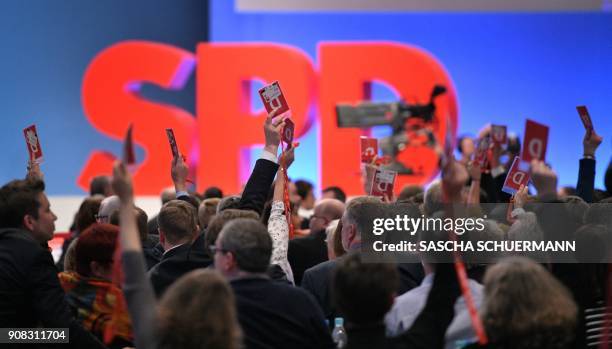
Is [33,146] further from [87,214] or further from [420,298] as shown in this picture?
[420,298]

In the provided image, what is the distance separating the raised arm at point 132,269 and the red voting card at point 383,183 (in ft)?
8.57

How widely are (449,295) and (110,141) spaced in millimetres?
8899

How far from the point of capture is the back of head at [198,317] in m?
2.55

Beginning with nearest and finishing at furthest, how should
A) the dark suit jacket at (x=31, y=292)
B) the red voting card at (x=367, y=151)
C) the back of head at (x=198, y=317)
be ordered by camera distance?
the back of head at (x=198, y=317) → the dark suit jacket at (x=31, y=292) → the red voting card at (x=367, y=151)

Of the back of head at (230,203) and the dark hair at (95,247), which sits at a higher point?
the back of head at (230,203)

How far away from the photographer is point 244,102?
1070 cm

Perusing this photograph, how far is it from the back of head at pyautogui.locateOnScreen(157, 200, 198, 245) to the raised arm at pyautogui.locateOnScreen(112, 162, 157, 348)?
4.87 feet

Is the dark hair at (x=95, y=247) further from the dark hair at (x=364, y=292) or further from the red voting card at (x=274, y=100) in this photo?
the dark hair at (x=364, y=292)

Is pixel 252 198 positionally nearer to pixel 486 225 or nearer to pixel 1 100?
pixel 486 225

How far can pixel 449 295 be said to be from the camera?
9.78 feet

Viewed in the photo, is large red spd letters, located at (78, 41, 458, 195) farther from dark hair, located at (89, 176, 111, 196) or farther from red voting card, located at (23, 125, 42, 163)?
red voting card, located at (23, 125, 42, 163)

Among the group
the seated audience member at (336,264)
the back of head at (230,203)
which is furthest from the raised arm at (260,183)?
the seated audience member at (336,264)

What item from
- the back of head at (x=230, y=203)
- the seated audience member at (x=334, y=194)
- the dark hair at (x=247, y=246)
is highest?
the back of head at (x=230, y=203)

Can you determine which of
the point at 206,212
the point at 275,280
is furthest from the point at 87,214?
the point at 275,280
